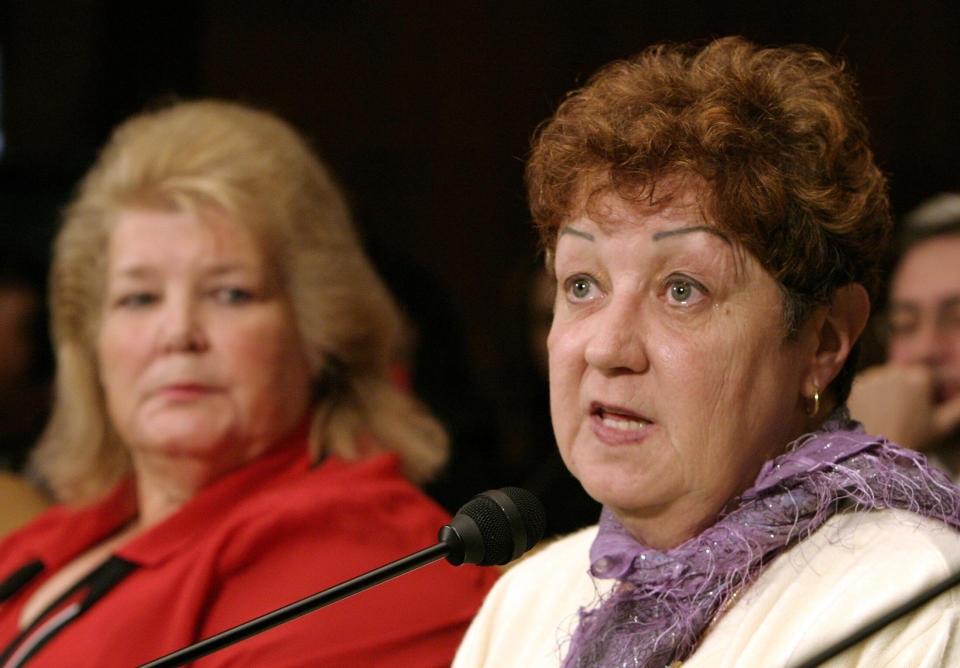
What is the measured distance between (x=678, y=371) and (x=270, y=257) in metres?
1.19

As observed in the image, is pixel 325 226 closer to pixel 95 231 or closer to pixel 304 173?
pixel 304 173

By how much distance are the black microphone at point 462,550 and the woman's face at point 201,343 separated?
1.05 meters

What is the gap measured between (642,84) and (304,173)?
113 cm

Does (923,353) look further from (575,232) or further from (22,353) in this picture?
(22,353)

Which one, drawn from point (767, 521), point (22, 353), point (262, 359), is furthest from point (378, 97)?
point (767, 521)

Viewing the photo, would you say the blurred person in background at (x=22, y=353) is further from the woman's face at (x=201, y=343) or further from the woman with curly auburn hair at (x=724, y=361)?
the woman with curly auburn hair at (x=724, y=361)

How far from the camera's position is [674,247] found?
136 cm

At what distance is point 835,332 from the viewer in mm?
1424

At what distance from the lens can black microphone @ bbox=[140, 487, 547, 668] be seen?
1.20 m

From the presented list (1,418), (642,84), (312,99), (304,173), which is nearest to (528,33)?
(312,99)

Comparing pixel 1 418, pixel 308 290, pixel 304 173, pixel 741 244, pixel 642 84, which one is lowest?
pixel 1 418

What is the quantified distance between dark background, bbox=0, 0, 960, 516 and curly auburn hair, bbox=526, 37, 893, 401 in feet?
7.58

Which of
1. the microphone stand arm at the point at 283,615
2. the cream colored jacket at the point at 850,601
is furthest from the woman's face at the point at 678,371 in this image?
the microphone stand arm at the point at 283,615

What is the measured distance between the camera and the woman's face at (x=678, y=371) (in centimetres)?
134
